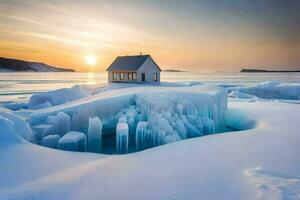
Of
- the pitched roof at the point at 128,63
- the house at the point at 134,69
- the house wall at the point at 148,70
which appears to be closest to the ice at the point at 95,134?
the house at the point at 134,69

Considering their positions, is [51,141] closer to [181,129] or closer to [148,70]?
[181,129]

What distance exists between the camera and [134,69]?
30438 millimetres

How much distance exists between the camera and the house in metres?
30.5

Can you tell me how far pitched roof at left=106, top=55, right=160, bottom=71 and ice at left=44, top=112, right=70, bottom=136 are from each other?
70.0ft

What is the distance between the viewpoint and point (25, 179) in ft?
15.8

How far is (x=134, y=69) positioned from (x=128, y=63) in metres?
2.20

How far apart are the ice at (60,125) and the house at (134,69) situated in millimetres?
21000

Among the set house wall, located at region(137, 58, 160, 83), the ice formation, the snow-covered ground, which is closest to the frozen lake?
house wall, located at region(137, 58, 160, 83)

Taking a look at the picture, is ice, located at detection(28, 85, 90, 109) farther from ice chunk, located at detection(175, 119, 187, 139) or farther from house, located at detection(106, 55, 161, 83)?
ice chunk, located at detection(175, 119, 187, 139)

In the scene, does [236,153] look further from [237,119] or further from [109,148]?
[237,119]

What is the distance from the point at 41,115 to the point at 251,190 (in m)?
8.84

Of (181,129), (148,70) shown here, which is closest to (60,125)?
(181,129)

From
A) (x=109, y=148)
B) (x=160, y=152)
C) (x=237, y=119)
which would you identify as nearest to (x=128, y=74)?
(x=237, y=119)

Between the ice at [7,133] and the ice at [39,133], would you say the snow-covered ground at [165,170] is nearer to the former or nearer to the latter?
the ice at [7,133]
